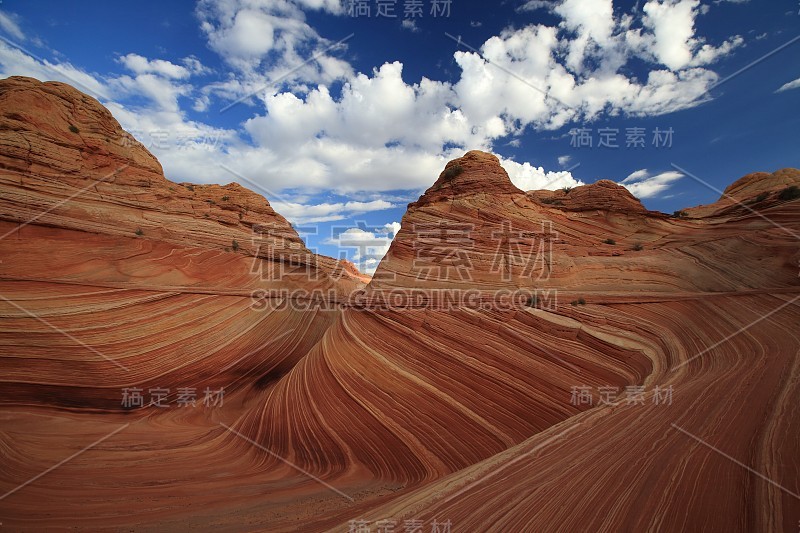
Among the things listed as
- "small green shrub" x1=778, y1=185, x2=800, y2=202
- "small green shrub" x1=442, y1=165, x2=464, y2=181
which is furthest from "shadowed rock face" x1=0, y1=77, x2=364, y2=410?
"small green shrub" x1=778, y1=185, x2=800, y2=202

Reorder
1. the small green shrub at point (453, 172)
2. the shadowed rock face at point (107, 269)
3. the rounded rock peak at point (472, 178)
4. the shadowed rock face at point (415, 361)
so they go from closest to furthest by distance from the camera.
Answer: the shadowed rock face at point (415, 361) < the shadowed rock face at point (107, 269) < the rounded rock peak at point (472, 178) < the small green shrub at point (453, 172)

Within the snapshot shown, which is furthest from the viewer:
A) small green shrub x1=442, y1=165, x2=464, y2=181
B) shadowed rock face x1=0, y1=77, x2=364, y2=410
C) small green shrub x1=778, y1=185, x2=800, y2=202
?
small green shrub x1=442, y1=165, x2=464, y2=181

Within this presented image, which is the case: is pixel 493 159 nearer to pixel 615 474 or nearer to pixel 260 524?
pixel 615 474

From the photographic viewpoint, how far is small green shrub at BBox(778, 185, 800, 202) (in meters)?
8.42

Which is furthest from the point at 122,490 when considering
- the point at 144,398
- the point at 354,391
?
the point at 144,398

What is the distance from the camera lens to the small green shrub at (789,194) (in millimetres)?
8420

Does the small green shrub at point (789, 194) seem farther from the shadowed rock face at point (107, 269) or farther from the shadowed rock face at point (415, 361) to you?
the shadowed rock face at point (107, 269)

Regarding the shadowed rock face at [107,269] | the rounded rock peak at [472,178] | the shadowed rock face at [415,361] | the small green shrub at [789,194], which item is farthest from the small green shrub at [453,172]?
the shadowed rock face at [107,269]

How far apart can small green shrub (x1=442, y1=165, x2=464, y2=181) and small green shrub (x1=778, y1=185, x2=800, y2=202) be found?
29.8 ft

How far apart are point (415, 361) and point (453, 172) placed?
7.44 m

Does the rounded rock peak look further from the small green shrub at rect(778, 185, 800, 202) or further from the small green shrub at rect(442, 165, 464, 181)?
the small green shrub at rect(778, 185, 800, 202)

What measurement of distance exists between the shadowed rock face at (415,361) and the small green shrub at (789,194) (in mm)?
173

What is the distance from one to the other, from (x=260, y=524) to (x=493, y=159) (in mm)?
12194

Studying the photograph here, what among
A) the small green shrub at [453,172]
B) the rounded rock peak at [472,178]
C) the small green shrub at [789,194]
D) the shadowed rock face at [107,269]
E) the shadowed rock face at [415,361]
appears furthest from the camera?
the small green shrub at [453,172]
